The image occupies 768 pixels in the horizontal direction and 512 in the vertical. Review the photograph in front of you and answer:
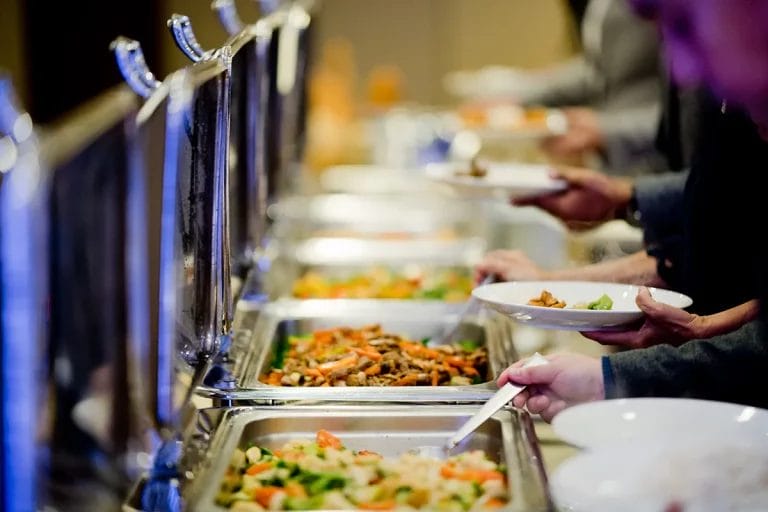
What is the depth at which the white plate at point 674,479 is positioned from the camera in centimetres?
119

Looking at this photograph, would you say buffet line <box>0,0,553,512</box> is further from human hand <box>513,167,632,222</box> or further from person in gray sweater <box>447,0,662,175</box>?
person in gray sweater <box>447,0,662,175</box>

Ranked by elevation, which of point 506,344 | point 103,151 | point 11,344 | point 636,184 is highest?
point 103,151

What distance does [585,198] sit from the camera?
2.67 metres

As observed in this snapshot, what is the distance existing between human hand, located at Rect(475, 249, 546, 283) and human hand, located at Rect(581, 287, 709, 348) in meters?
0.47

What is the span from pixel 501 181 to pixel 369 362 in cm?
95

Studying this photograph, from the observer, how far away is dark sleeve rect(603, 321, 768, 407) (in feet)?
5.16

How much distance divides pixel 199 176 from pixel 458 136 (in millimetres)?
2934

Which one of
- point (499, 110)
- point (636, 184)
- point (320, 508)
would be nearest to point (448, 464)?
point (320, 508)

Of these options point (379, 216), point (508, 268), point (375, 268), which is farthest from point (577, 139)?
point (508, 268)

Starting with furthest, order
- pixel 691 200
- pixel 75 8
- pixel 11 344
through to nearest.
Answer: pixel 75 8
pixel 691 200
pixel 11 344

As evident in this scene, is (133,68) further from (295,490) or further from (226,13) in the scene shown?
(226,13)

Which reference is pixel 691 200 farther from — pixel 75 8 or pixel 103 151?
pixel 75 8

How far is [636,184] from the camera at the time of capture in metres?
2.52

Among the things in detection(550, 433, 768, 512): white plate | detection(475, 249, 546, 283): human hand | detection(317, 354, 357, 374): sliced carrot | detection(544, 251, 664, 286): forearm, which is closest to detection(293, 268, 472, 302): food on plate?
detection(475, 249, 546, 283): human hand
